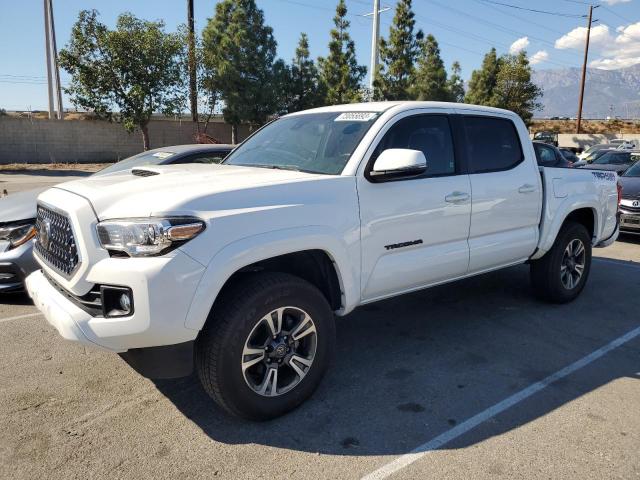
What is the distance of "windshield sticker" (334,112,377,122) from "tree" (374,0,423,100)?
Result: 27.7 meters

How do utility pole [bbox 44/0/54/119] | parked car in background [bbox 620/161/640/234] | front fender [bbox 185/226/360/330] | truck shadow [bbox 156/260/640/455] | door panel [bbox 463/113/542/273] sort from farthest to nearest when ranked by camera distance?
1. utility pole [bbox 44/0/54/119]
2. parked car in background [bbox 620/161/640/234]
3. door panel [bbox 463/113/542/273]
4. truck shadow [bbox 156/260/640/455]
5. front fender [bbox 185/226/360/330]

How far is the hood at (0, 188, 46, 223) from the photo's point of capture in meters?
5.09

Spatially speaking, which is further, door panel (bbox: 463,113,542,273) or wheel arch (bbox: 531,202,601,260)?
wheel arch (bbox: 531,202,601,260)

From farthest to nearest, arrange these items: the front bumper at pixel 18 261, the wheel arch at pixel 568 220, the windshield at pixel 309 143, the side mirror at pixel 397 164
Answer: the wheel arch at pixel 568 220, the front bumper at pixel 18 261, the windshield at pixel 309 143, the side mirror at pixel 397 164

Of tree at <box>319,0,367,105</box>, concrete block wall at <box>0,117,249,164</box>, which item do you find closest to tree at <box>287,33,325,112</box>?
tree at <box>319,0,367,105</box>

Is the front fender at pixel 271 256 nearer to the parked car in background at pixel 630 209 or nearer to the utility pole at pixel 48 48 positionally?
the parked car in background at pixel 630 209

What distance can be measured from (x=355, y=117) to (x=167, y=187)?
5.21 ft

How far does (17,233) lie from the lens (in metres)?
5.01

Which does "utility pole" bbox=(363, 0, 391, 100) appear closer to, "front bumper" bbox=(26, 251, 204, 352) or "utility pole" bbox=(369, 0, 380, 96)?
"utility pole" bbox=(369, 0, 380, 96)

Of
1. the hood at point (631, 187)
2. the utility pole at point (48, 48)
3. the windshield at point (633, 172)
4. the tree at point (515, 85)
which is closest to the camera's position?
the hood at point (631, 187)

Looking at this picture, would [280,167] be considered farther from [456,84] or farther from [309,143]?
[456,84]

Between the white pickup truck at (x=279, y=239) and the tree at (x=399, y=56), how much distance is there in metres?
27.3

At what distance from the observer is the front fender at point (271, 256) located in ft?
9.05

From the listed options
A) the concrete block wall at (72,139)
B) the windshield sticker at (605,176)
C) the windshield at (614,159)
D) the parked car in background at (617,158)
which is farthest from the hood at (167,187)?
the concrete block wall at (72,139)
